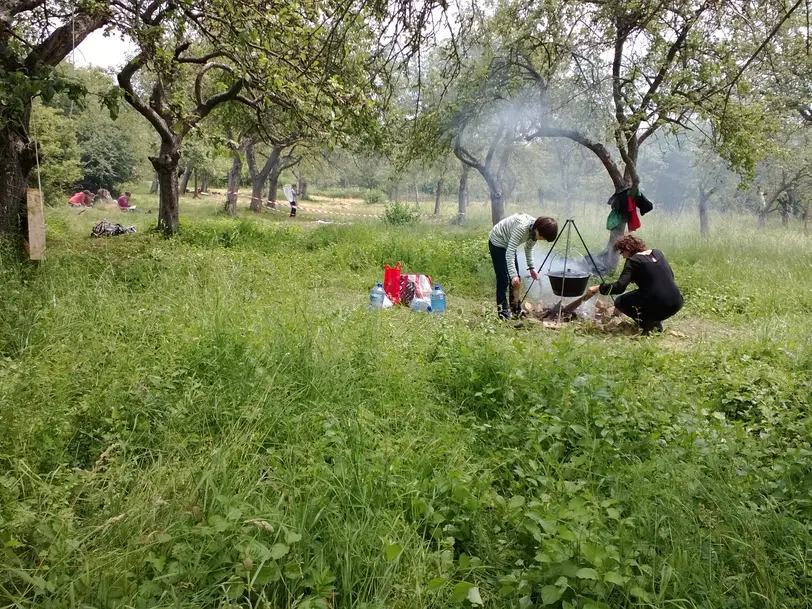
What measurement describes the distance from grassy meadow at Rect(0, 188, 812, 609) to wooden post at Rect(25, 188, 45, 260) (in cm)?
52

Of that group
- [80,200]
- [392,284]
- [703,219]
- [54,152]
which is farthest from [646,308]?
[80,200]

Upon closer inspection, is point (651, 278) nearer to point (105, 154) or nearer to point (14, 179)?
point (14, 179)

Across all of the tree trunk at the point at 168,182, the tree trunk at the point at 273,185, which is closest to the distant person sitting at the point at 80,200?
the tree trunk at the point at 273,185

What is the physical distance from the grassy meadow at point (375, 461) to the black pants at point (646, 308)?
2.32ft

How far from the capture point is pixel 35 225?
5.07 m

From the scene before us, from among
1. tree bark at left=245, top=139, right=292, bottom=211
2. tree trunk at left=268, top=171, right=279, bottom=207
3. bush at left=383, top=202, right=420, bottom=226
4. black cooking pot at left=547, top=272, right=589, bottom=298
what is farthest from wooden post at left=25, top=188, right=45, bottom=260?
tree trunk at left=268, top=171, right=279, bottom=207

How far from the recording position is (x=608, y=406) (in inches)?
121

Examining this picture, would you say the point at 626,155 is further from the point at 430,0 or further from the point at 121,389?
the point at 121,389

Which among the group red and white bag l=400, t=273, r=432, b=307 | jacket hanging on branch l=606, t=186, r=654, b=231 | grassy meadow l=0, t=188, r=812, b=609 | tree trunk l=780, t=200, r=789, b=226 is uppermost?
tree trunk l=780, t=200, r=789, b=226

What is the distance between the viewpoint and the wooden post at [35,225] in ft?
16.3

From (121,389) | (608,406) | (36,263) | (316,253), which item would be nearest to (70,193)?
(316,253)

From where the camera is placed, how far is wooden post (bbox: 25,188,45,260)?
4.98 m

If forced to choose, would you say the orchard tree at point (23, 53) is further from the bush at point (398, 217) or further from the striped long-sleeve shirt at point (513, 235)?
the bush at point (398, 217)

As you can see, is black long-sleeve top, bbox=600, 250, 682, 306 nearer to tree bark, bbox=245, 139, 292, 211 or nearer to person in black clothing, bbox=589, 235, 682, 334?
person in black clothing, bbox=589, 235, 682, 334
